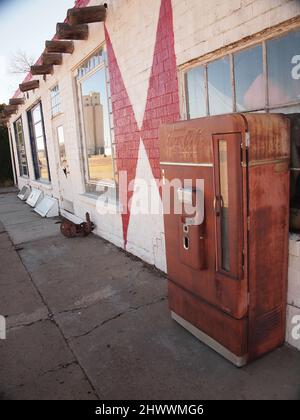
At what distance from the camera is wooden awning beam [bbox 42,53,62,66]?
269 inches

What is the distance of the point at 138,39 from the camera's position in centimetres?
423

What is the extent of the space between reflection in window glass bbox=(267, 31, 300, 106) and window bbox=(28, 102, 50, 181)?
8.35m

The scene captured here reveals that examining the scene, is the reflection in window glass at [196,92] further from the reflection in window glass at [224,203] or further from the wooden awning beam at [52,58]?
the wooden awning beam at [52,58]

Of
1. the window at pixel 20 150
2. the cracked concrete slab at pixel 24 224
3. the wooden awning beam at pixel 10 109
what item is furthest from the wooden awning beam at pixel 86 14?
the window at pixel 20 150

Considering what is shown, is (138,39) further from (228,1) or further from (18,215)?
(18,215)

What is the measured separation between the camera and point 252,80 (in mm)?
2879

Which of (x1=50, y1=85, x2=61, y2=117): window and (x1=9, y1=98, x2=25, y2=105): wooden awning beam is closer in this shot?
(x1=50, y1=85, x2=61, y2=117): window

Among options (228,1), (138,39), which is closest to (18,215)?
(138,39)

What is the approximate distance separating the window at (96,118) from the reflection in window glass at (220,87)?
7.86ft

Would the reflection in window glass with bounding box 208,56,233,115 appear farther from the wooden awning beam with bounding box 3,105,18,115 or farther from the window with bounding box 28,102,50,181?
the wooden awning beam with bounding box 3,105,18,115

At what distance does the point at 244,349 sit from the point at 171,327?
31.8 inches

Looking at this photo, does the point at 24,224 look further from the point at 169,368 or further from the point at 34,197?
the point at 169,368

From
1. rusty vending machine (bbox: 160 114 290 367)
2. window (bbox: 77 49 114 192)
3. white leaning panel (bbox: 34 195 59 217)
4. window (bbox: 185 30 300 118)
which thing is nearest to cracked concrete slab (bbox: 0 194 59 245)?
white leaning panel (bbox: 34 195 59 217)

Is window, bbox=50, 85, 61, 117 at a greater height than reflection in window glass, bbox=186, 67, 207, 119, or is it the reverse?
window, bbox=50, 85, 61, 117
